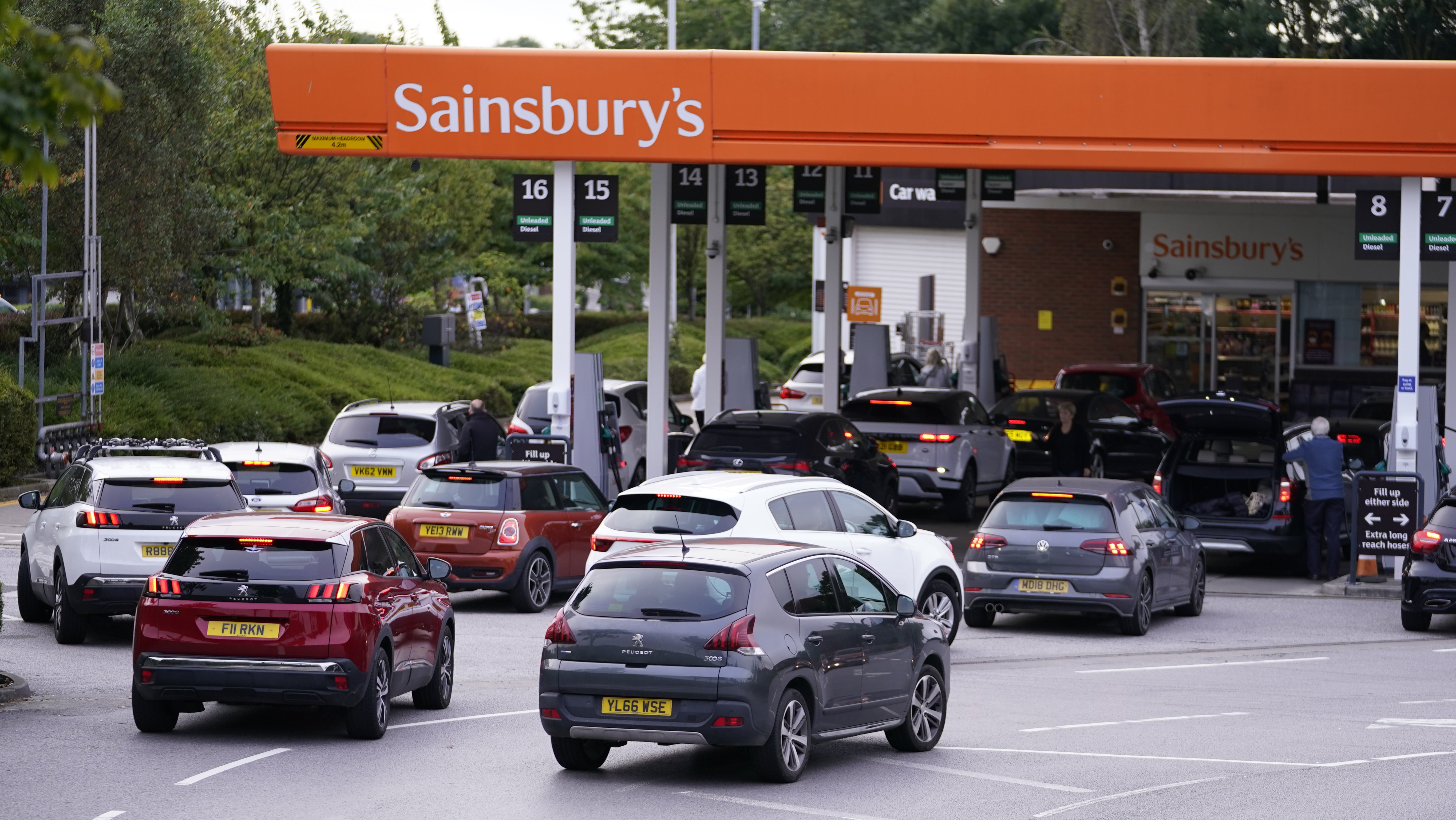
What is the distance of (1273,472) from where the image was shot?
2058cm

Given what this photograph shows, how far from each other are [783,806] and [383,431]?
14729 millimetres

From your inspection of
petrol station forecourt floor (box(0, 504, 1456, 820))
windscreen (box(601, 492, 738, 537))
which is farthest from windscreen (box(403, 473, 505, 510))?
windscreen (box(601, 492, 738, 537))

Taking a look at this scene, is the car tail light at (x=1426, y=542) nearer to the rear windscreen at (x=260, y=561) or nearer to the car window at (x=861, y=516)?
the car window at (x=861, y=516)

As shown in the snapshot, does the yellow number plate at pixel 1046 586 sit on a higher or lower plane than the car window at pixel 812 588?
lower

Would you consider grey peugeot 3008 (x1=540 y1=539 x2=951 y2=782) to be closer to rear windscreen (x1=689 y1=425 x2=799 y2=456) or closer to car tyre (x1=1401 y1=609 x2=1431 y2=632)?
car tyre (x1=1401 y1=609 x2=1431 y2=632)

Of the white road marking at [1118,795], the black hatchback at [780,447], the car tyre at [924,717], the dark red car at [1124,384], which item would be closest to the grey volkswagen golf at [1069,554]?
the black hatchback at [780,447]

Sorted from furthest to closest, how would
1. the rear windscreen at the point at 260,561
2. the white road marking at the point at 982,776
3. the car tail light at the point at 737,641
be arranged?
the rear windscreen at the point at 260,561
the white road marking at the point at 982,776
the car tail light at the point at 737,641

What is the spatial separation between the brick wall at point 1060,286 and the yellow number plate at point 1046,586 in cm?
2534

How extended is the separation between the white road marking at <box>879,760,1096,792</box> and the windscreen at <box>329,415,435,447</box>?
13359 millimetres

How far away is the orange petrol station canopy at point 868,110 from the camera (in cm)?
2084

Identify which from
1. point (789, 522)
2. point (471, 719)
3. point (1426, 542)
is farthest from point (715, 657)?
point (1426, 542)

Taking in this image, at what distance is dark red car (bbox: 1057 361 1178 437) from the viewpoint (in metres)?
30.2

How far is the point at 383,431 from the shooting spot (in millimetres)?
23547

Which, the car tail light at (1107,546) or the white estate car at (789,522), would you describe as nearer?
the white estate car at (789,522)
